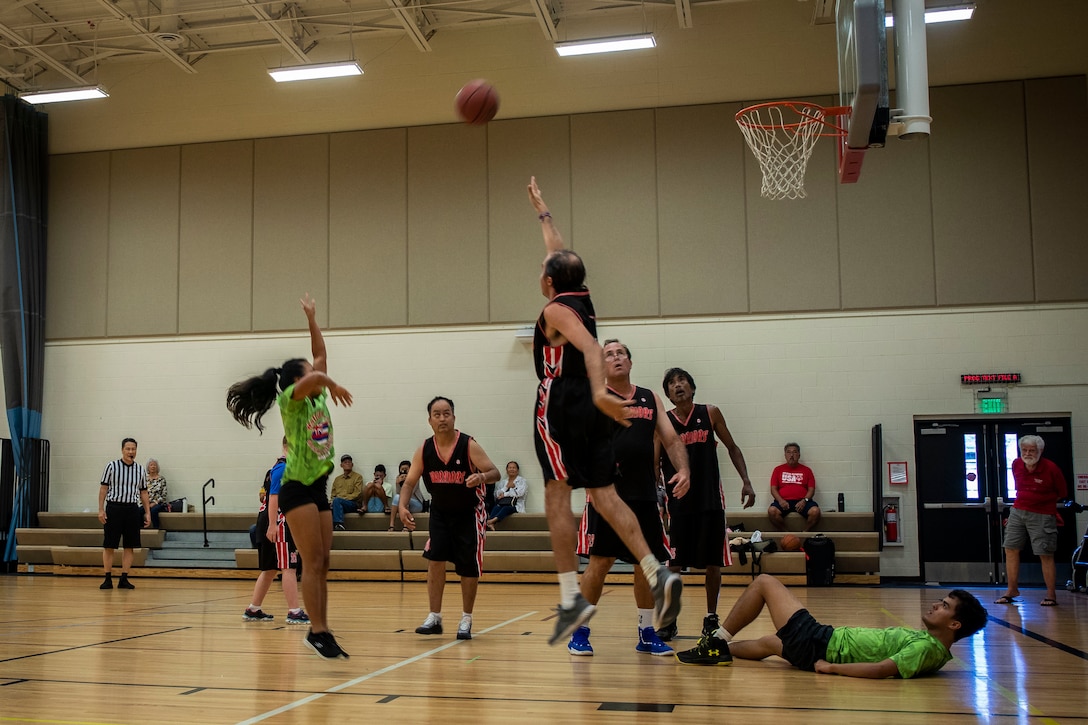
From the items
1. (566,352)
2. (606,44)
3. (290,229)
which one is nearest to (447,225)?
(290,229)

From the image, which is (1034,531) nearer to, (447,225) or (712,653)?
(712,653)

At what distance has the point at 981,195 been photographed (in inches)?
551

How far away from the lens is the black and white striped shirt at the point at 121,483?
11758 millimetres

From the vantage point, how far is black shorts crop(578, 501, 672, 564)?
5.48 m

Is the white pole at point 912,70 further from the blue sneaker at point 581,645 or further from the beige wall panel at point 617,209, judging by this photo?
the beige wall panel at point 617,209

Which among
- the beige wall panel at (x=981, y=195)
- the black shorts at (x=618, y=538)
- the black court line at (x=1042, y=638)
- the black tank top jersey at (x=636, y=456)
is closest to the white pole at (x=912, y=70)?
the black tank top jersey at (x=636, y=456)

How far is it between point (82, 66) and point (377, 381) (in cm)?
744

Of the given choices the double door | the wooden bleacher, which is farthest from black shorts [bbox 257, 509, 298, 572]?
the double door

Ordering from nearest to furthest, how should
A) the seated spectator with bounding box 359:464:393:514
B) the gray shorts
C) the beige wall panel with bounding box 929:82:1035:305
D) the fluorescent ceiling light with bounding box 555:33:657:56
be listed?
1. the gray shorts
2. the fluorescent ceiling light with bounding box 555:33:657:56
3. the beige wall panel with bounding box 929:82:1035:305
4. the seated spectator with bounding box 359:464:393:514

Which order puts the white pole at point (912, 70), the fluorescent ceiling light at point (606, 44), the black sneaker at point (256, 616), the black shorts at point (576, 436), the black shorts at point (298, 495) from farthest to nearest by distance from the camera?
the fluorescent ceiling light at point (606, 44), the black sneaker at point (256, 616), the white pole at point (912, 70), the black shorts at point (298, 495), the black shorts at point (576, 436)

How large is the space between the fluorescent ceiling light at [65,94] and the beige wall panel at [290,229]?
8.49 ft

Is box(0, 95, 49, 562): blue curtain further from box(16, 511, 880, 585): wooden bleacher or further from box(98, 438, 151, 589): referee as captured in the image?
box(98, 438, 151, 589): referee

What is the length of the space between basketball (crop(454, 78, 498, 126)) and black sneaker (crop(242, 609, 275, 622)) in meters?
4.44

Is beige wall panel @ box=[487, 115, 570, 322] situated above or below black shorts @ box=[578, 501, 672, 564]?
above
